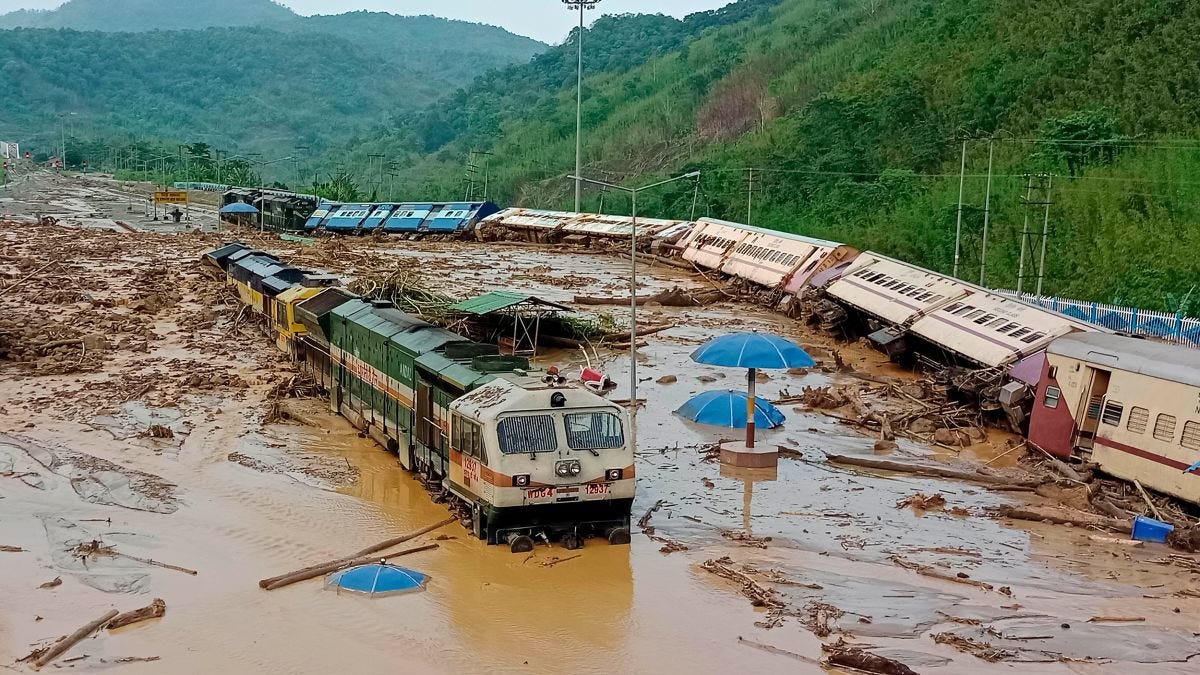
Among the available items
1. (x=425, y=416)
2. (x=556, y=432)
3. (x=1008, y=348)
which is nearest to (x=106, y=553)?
(x=425, y=416)

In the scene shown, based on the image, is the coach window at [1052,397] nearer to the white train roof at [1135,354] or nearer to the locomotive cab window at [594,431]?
the white train roof at [1135,354]

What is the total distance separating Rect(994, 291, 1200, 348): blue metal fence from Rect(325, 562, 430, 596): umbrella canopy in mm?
16493

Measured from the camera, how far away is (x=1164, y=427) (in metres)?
18.7

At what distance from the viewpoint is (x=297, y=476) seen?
69.9 ft

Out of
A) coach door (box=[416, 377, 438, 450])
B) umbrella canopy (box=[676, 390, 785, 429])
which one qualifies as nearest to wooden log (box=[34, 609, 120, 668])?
coach door (box=[416, 377, 438, 450])

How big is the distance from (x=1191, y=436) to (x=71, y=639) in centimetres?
1587

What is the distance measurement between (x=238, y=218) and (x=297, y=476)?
172ft

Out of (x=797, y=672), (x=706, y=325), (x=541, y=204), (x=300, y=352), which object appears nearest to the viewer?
(x=797, y=672)

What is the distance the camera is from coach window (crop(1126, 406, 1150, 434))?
19031 mm

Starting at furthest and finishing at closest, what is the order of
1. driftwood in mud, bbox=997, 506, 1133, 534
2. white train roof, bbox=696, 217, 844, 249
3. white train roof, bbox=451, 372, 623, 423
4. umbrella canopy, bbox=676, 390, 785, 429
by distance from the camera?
white train roof, bbox=696, 217, 844, 249 → umbrella canopy, bbox=676, 390, 785, 429 → driftwood in mud, bbox=997, 506, 1133, 534 → white train roof, bbox=451, 372, 623, 423

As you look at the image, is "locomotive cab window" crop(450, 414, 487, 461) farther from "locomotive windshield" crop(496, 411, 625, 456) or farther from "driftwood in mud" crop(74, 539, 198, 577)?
"driftwood in mud" crop(74, 539, 198, 577)

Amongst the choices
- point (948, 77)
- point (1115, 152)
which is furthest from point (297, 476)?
point (948, 77)

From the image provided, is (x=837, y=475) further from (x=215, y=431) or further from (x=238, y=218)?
(x=238, y=218)

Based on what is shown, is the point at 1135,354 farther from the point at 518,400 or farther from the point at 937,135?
the point at 937,135
